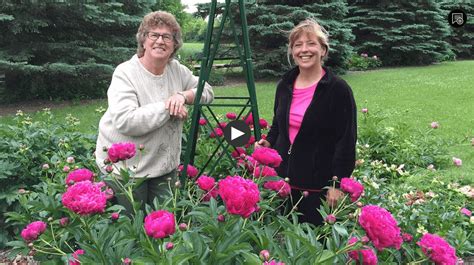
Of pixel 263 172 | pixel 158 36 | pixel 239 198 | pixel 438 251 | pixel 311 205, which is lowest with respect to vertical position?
pixel 311 205

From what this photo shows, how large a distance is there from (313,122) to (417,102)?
745 centimetres

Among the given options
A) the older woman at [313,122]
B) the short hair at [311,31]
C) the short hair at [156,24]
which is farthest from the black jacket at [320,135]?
the short hair at [156,24]

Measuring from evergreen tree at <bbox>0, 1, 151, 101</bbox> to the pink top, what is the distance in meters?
6.88

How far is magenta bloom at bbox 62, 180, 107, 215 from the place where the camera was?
1.38 m

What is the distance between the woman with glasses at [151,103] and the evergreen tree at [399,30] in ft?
46.9

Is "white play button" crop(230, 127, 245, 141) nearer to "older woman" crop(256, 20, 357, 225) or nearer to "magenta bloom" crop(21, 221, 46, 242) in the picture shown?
"older woman" crop(256, 20, 357, 225)

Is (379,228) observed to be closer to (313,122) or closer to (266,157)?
(266,157)

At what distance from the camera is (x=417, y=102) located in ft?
29.2

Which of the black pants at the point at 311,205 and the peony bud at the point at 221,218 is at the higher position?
the peony bud at the point at 221,218

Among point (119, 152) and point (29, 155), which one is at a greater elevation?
point (119, 152)

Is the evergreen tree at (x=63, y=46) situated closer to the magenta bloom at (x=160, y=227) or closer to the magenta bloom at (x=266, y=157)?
the magenta bloom at (x=266, y=157)

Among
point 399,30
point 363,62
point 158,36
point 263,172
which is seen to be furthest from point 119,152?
point 399,30

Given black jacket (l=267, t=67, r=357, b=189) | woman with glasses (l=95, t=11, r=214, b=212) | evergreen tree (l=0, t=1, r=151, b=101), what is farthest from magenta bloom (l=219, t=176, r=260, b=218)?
evergreen tree (l=0, t=1, r=151, b=101)

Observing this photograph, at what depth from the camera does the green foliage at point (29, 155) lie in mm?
3064
